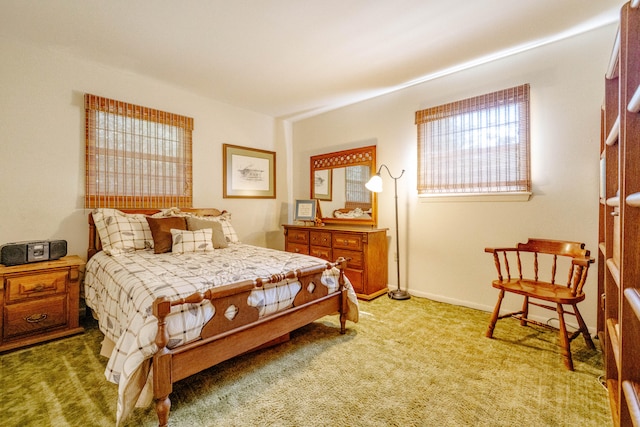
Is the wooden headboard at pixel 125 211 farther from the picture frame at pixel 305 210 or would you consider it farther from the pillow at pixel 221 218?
the picture frame at pixel 305 210

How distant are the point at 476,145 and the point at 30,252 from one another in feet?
13.3

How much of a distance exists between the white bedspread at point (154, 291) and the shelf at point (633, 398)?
163 centimetres

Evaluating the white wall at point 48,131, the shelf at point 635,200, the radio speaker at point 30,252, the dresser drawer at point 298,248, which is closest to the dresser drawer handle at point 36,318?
the radio speaker at point 30,252

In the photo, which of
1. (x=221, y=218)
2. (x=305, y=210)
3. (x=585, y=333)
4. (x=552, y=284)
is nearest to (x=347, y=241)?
(x=305, y=210)

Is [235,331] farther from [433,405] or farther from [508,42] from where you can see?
[508,42]

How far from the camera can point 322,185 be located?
167 inches

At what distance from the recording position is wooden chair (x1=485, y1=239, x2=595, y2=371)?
1.89 m

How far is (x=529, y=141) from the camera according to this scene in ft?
8.48

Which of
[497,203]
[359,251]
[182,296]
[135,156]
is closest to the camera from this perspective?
[182,296]

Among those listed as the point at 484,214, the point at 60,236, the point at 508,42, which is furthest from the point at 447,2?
the point at 60,236

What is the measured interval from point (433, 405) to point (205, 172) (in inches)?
137

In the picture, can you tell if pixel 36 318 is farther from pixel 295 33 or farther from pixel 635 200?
pixel 635 200

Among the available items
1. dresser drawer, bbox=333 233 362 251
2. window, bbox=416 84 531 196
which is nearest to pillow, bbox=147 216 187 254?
dresser drawer, bbox=333 233 362 251

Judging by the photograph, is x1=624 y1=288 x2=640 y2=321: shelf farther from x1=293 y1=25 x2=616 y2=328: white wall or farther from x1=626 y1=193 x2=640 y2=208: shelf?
x1=293 y1=25 x2=616 y2=328: white wall
